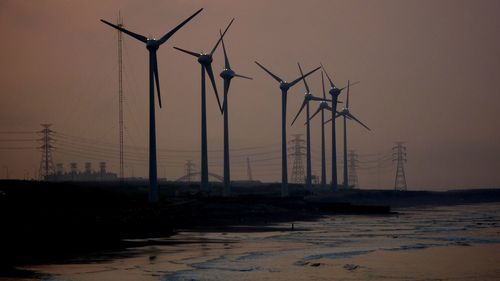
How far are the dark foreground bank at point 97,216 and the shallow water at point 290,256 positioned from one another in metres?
3.30

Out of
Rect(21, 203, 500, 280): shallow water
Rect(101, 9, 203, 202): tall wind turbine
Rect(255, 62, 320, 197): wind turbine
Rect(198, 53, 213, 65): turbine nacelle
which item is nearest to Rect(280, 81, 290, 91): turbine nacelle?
Rect(255, 62, 320, 197): wind turbine

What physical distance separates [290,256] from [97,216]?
24.7 m

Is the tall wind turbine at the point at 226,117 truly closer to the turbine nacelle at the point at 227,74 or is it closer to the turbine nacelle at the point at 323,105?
the turbine nacelle at the point at 227,74

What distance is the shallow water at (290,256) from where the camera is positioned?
44.7 m

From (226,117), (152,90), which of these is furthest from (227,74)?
(152,90)

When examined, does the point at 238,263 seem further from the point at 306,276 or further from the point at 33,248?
the point at 33,248

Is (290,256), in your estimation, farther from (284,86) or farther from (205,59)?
(284,86)

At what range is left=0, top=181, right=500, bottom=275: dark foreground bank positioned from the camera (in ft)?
180

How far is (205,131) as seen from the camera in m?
111

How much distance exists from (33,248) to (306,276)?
60.1 ft

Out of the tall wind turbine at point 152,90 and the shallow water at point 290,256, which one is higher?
the tall wind turbine at point 152,90

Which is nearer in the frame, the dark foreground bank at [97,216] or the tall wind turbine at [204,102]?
the dark foreground bank at [97,216]

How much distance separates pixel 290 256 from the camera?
5472cm

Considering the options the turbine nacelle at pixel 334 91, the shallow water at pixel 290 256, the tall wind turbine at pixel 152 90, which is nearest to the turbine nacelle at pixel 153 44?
the tall wind turbine at pixel 152 90
